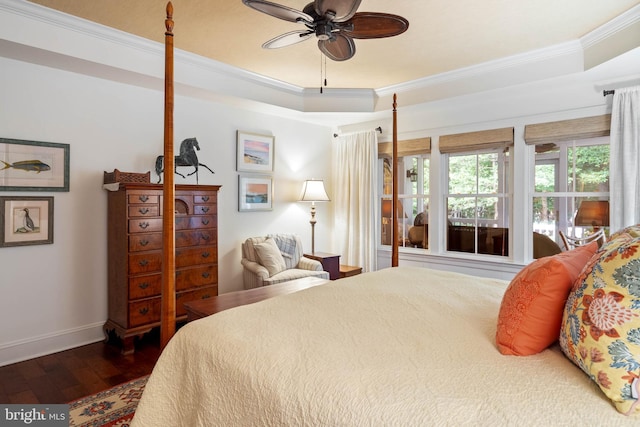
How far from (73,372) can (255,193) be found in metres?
2.52

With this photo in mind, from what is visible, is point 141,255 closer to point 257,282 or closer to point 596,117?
point 257,282

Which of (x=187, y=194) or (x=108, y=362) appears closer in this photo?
(x=108, y=362)

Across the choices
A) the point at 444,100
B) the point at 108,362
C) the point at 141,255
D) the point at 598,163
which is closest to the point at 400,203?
the point at 444,100

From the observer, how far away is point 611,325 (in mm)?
902

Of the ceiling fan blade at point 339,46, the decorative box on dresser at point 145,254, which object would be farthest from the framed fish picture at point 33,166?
the ceiling fan blade at point 339,46

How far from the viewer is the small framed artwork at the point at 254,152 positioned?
434 cm

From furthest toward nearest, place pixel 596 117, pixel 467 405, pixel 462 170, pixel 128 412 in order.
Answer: pixel 462 170
pixel 596 117
pixel 128 412
pixel 467 405

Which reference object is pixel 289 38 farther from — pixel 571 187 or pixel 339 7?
pixel 571 187

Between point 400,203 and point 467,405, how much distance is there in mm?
4184

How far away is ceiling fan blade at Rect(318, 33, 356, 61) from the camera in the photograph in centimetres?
229

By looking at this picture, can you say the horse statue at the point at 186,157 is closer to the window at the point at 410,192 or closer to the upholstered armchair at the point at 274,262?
the upholstered armchair at the point at 274,262

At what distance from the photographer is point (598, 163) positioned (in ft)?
11.4

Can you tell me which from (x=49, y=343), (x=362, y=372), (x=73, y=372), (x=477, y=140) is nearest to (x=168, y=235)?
(x=362, y=372)

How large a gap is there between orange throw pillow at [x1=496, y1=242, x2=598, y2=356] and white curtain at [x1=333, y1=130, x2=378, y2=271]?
3.71 metres
